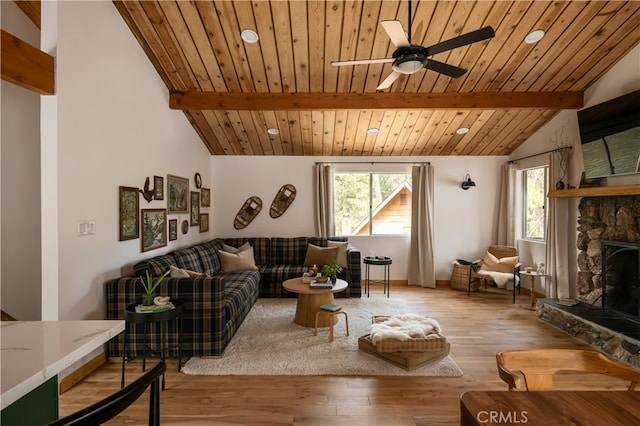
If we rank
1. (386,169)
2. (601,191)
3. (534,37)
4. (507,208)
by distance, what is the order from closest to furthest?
1. (534,37)
2. (601,191)
3. (507,208)
4. (386,169)

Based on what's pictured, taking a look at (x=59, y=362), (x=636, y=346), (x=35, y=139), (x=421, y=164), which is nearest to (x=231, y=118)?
(x=35, y=139)

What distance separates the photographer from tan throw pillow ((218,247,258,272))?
507 cm

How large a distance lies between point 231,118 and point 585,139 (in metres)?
4.81

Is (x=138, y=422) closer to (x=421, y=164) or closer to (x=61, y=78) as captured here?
(x=61, y=78)

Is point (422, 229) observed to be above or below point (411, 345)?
above

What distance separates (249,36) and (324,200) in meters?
3.20

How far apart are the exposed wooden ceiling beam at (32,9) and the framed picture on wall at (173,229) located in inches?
97.0

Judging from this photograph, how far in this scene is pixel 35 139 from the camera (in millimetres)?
3158

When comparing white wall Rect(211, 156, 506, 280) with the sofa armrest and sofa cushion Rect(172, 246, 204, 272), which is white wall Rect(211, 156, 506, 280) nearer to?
sofa cushion Rect(172, 246, 204, 272)

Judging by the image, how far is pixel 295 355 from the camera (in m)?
3.18

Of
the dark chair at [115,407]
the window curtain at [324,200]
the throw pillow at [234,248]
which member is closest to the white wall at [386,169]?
the window curtain at [324,200]

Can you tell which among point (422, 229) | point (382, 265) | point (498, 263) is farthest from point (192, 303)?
point (498, 263)

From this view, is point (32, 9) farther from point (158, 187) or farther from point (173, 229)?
point (173, 229)

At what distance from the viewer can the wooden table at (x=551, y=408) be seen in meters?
0.97
